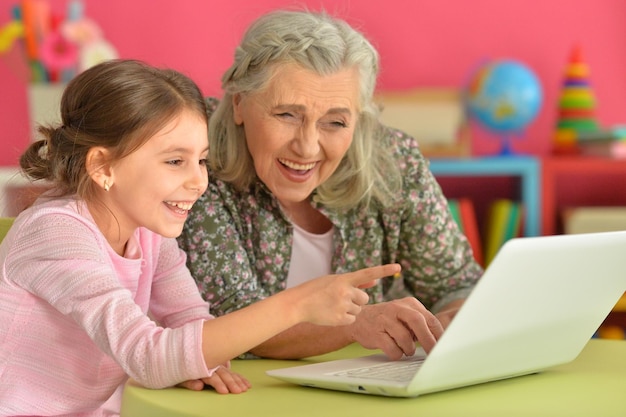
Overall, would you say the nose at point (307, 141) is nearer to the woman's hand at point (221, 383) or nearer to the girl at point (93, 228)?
the girl at point (93, 228)

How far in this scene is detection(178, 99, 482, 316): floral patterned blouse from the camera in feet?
5.99

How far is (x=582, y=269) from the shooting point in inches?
44.8

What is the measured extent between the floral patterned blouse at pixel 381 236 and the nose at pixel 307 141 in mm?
149

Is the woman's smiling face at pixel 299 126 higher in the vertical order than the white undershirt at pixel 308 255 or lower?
higher

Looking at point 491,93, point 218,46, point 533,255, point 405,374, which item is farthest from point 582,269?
point 218,46

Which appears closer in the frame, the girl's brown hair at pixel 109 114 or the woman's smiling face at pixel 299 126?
the girl's brown hair at pixel 109 114

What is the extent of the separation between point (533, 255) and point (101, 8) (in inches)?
106

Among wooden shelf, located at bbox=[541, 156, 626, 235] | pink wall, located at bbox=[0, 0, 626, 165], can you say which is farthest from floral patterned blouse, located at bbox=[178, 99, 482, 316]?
wooden shelf, located at bbox=[541, 156, 626, 235]

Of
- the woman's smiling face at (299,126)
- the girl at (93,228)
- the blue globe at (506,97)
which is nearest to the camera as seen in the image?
the girl at (93,228)

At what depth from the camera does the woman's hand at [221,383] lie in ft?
3.93

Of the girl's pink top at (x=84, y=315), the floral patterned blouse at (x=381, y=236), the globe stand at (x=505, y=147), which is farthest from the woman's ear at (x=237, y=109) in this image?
the globe stand at (x=505, y=147)

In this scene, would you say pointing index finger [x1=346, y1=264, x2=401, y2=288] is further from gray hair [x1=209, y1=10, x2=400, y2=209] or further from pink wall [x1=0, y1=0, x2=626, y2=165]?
pink wall [x1=0, y1=0, x2=626, y2=165]

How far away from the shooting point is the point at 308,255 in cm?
191

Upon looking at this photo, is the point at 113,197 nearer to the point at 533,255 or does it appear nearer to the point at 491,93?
the point at 533,255
